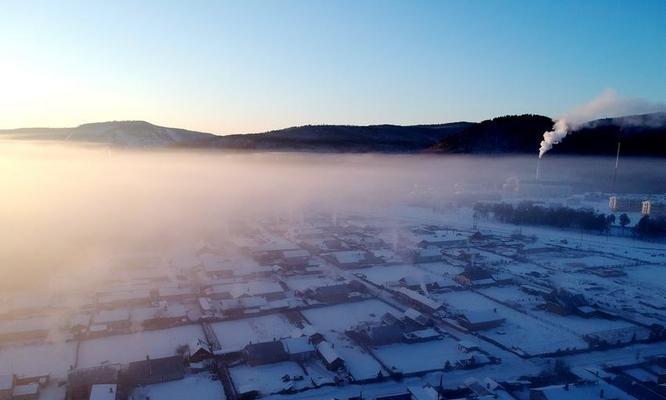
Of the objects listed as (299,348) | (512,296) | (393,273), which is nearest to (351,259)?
(393,273)

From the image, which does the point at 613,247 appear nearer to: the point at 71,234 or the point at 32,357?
the point at 32,357

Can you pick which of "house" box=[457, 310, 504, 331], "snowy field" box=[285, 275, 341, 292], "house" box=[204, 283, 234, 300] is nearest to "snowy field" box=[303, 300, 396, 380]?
"snowy field" box=[285, 275, 341, 292]

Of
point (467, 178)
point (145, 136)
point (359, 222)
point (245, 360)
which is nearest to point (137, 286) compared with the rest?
point (245, 360)

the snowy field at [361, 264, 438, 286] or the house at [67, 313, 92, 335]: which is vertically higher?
the house at [67, 313, 92, 335]

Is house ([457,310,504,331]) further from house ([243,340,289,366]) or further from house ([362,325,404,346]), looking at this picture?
house ([243,340,289,366])

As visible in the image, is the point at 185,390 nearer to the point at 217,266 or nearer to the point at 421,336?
the point at 421,336

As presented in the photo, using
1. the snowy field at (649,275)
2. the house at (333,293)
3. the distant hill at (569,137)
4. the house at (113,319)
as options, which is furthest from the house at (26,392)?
the distant hill at (569,137)
